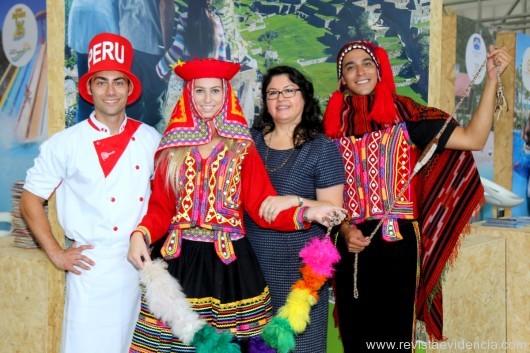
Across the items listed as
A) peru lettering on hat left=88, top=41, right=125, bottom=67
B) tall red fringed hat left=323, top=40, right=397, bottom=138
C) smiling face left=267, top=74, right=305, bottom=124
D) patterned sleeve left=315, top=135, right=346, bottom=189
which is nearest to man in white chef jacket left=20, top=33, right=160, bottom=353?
peru lettering on hat left=88, top=41, right=125, bottom=67

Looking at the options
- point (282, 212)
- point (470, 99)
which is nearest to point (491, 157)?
point (470, 99)

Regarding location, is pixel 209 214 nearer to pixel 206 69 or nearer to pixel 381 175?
pixel 206 69

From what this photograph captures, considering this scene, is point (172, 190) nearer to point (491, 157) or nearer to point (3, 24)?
point (3, 24)

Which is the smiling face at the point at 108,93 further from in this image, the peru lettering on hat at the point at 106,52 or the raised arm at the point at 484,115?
the raised arm at the point at 484,115

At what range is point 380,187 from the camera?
2.70 meters

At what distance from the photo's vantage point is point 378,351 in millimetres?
2705

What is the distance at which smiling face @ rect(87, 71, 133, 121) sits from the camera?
2.67m

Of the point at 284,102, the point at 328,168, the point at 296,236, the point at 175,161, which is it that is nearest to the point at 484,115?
the point at 328,168

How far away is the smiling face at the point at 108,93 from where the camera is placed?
8.76 feet

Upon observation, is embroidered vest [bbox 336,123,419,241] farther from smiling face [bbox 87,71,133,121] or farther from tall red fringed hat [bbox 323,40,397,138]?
smiling face [bbox 87,71,133,121]

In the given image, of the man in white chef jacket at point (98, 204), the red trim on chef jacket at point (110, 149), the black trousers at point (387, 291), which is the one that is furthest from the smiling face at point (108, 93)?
the black trousers at point (387, 291)

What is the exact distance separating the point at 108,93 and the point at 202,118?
585mm

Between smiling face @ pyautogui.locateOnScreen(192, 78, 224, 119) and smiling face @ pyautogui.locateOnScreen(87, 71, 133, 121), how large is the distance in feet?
1.66

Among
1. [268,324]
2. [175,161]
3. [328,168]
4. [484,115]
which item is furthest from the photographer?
[484,115]
